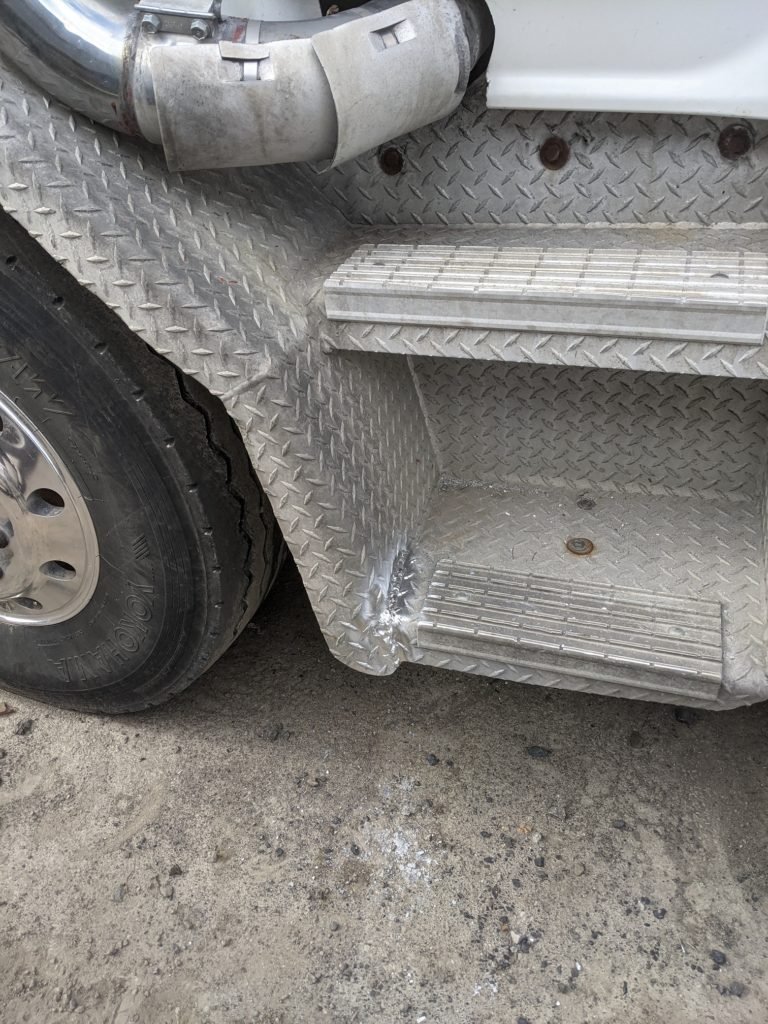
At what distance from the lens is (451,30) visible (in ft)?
4.17

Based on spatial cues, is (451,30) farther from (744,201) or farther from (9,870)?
(9,870)

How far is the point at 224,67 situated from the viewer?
3.84 feet

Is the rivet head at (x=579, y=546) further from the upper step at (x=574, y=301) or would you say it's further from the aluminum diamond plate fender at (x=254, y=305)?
the upper step at (x=574, y=301)

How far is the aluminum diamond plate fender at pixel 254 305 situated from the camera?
4.09 feet

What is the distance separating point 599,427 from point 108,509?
102 cm

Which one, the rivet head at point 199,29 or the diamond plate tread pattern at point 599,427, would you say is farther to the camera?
the diamond plate tread pattern at point 599,427

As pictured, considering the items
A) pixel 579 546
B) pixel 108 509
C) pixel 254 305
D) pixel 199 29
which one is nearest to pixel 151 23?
pixel 199 29

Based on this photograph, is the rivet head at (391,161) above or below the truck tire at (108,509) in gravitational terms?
above

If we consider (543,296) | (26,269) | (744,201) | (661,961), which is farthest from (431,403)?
(661,961)

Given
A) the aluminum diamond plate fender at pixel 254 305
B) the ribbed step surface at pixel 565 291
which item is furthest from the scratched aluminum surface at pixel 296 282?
the ribbed step surface at pixel 565 291

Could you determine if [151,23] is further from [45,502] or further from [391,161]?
[45,502]

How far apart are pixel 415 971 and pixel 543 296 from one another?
1253 mm

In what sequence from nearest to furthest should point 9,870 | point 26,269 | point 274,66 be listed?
point 274,66 → point 26,269 → point 9,870

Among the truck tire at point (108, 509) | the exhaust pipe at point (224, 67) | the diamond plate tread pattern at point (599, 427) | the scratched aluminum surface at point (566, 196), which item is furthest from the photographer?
the diamond plate tread pattern at point (599, 427)
